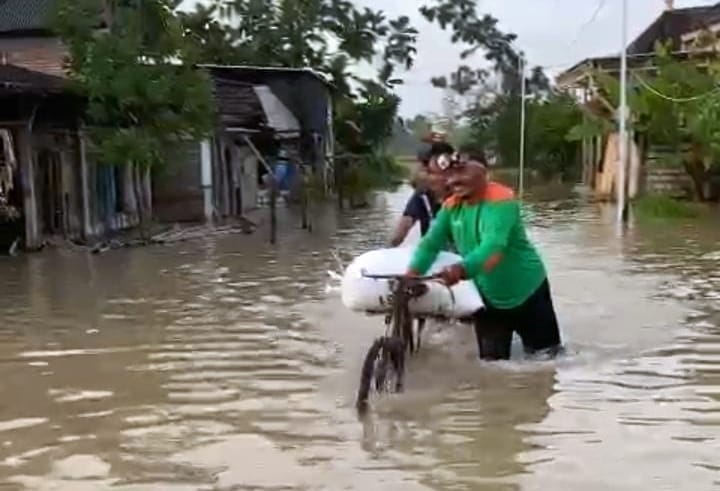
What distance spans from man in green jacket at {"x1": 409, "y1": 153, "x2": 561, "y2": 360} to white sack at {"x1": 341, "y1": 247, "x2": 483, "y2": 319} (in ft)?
0.36

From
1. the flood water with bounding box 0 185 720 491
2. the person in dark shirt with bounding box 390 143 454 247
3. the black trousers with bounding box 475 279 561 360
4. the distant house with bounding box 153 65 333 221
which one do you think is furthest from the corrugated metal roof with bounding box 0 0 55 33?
the black trousers with bounding box 475 279 561 360

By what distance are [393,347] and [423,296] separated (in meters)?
0.64

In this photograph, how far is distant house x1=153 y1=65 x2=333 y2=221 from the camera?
27.5 meters

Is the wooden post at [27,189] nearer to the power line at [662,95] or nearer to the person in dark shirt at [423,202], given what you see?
the person in dark shirt at [423,202]

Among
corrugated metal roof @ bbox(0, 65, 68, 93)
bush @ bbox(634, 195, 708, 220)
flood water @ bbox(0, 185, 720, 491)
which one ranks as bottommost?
bush @ bbox(634, 195, 708, 220)

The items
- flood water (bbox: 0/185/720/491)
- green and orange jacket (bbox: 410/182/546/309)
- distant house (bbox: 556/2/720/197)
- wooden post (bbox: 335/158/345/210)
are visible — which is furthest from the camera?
wooden post (bbox: 335/158/345/210)

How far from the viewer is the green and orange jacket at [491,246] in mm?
8289

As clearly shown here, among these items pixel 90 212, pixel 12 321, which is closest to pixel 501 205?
pixel 12 321

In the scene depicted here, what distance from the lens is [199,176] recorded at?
2764 centimetres

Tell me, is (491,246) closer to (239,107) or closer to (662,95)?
(239,107)

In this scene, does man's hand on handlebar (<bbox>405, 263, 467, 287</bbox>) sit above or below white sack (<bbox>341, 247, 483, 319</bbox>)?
above

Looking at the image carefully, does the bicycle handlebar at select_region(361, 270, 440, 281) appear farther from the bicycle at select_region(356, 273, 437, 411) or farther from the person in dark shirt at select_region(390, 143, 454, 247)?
the person in dark shirt at select_region(390, 143, 454, 247)

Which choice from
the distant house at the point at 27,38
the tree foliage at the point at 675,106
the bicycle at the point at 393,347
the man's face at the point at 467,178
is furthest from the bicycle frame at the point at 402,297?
the distant house at the point at 27,38

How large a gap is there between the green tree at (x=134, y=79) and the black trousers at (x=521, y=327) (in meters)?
12.5
